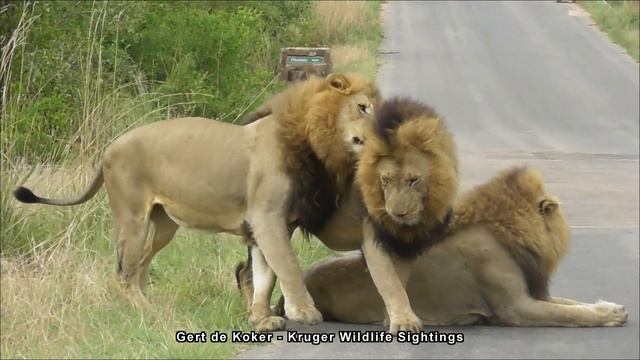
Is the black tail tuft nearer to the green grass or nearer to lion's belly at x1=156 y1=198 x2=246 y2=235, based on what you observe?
lion's belly at x1=156 y1=198 x2=246 y2=235

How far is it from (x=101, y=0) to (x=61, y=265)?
6.22m

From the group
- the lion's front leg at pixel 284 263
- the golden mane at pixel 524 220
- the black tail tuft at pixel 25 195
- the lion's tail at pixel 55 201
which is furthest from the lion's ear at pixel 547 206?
the black tail tuft at pixel 25 195

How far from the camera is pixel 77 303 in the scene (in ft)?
23.8

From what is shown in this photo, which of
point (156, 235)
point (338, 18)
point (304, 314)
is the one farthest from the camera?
point (338, 18)

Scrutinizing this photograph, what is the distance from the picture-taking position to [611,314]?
7.05 meters

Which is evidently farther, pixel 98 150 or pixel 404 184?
pixel 98 150

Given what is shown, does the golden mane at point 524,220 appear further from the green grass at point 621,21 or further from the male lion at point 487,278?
the green grass at point 621,21

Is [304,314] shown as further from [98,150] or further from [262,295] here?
[98,150]

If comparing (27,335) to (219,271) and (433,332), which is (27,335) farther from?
(433,332)

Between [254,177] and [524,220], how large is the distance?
1520 millimetres

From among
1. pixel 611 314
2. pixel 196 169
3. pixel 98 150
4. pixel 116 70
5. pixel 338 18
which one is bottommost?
pixel 338 18

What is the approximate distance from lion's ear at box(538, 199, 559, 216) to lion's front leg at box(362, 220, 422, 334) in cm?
113

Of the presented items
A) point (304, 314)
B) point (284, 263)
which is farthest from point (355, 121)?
point (304, 314)

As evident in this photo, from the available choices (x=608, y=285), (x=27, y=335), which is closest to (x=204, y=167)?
(x=27, y=335)
